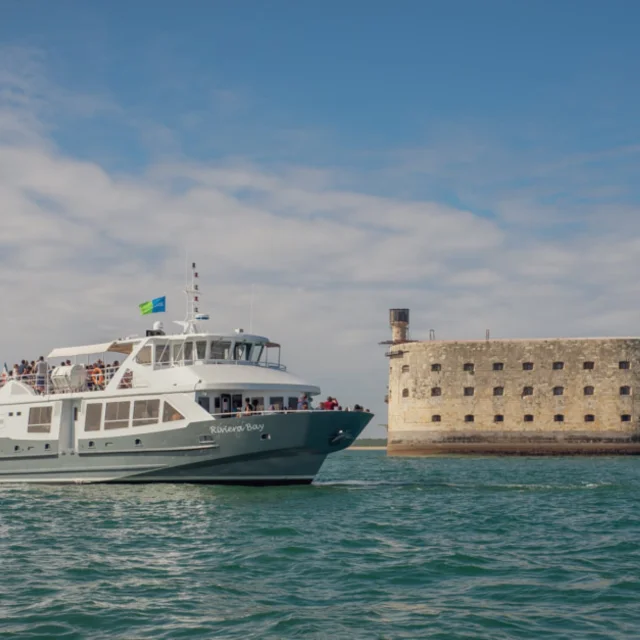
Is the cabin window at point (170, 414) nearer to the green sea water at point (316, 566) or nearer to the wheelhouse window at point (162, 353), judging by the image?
the wheelhouse window at point (162, 353)

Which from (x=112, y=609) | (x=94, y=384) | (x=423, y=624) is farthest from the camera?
(x=94, y=384)

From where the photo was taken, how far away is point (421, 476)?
1610 inches

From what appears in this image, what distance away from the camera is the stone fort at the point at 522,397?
220 feet

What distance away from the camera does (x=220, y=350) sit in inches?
1261

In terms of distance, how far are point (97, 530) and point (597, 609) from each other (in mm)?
12058

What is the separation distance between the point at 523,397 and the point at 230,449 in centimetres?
4335

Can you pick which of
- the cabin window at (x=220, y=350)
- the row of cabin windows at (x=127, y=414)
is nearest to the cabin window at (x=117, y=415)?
the row of cabin windows at (x=127, y=414)

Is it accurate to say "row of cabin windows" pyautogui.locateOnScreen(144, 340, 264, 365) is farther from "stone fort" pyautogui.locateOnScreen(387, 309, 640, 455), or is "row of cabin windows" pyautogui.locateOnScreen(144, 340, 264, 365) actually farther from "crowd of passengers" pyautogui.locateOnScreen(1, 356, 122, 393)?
"stone fort" pyautogui.locateOnScreen(387, 309, 640, 455)

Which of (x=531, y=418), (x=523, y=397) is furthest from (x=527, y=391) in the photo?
(x=531, y=418)

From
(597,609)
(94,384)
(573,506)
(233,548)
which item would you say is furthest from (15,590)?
(94,384)

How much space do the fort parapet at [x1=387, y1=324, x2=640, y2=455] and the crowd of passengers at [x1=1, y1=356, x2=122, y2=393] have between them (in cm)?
3956

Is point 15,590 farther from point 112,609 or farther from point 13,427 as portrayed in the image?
point 13,427

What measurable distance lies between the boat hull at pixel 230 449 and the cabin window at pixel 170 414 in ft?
1.30

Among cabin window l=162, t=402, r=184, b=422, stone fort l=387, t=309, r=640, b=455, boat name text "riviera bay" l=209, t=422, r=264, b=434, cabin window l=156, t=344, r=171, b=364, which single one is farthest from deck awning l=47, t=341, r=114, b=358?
stone fort l=387, t=309, r=640, b=455
